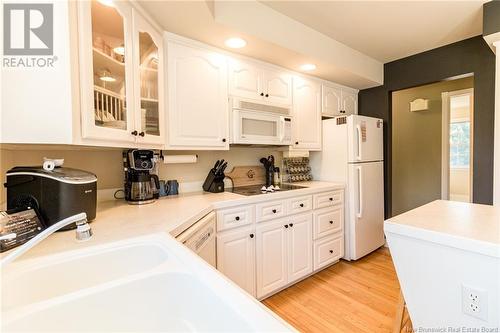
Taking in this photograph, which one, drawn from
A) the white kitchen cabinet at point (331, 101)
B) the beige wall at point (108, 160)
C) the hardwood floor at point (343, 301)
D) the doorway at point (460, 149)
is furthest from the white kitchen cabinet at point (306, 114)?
the doorway at point (460, 149)

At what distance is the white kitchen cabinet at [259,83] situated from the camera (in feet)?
6.71

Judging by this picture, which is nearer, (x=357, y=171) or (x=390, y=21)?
(x=390, y=21)

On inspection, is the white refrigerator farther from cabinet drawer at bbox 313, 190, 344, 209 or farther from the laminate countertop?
the laminate countertop

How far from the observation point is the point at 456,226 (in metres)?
0.96

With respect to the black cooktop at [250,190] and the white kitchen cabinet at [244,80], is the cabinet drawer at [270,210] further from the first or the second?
the white kitchen cabinet at [244,80]

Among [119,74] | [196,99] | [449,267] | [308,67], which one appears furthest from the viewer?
[308,67]

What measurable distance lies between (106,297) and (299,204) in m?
1.71

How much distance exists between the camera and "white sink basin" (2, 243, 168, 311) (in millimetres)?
671

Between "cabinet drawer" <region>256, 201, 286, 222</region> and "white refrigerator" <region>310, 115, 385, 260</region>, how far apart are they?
0.99m

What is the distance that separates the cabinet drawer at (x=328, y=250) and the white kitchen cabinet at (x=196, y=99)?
4.40 feet

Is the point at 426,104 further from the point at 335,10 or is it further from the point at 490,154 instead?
the point at 335,10

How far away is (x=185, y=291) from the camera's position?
66 cm

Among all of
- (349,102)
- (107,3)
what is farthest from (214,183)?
(349,102)

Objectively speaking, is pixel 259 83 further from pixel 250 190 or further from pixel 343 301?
pixel 343 301
